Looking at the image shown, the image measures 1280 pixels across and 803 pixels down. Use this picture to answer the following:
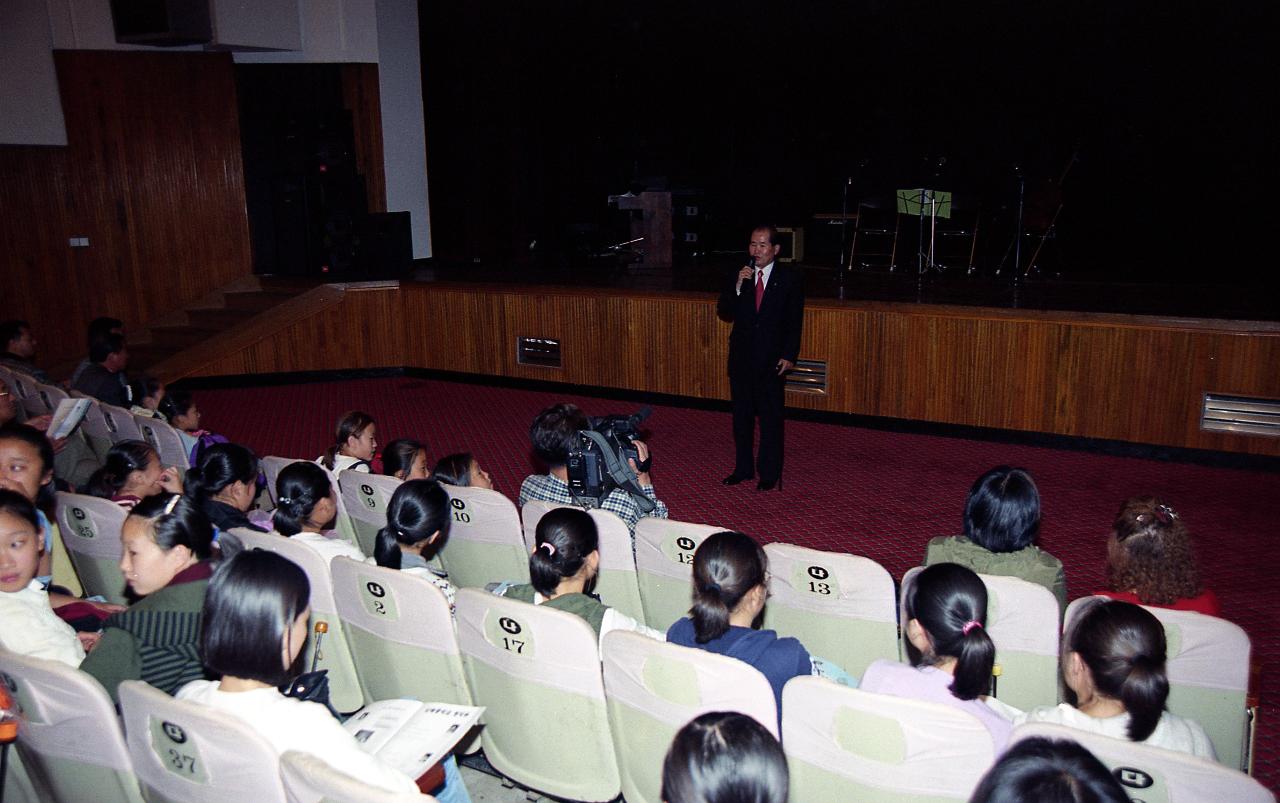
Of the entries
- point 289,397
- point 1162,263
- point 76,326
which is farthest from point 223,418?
point 1162,263

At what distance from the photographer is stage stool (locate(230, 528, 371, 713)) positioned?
299 centimetres

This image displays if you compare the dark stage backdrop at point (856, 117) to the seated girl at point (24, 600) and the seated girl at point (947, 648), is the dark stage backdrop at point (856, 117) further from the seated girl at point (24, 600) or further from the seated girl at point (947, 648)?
the seated girl at point (24, 600)

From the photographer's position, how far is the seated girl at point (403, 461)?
4262mm

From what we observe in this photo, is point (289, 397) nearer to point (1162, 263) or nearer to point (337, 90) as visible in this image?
point (337, 90)

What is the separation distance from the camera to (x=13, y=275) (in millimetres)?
10133

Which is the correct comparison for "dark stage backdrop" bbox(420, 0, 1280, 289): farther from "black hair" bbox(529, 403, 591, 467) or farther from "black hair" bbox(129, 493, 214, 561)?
"black hair" bbox(129, 493, 214, 561)

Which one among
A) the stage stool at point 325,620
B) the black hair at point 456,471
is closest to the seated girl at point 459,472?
the black hair at point 456,471

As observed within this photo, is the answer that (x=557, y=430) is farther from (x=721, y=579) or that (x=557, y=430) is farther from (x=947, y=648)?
(x=947, y=648)

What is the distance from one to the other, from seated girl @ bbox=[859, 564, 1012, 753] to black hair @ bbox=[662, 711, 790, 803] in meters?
0.88

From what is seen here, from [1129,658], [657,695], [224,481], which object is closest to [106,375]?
[224,481]

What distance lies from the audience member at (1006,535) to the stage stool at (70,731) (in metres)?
2.28

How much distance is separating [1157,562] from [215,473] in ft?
10.8

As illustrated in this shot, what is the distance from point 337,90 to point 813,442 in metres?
7.43

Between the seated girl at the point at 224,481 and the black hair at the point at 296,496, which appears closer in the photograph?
the black hair at the point at 296,496
